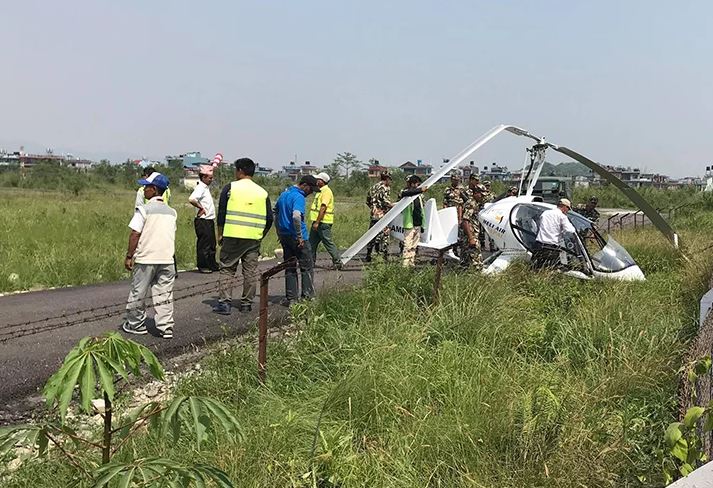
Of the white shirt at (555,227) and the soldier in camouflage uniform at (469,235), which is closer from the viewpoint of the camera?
the white shirt at (555,227)

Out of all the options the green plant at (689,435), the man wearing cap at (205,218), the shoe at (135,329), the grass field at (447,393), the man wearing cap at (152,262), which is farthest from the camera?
the man wearing cap at (205,218)

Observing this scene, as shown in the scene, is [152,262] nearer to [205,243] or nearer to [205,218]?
[205,218]

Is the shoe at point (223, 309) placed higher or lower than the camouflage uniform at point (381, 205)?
lower

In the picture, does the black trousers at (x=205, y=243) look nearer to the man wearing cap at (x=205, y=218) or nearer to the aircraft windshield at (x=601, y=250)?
the man wearing cap at (x=205, y=218)

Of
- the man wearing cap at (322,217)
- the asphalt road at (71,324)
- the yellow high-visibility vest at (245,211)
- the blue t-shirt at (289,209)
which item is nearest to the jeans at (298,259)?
the blue t-shirt at (289,209)

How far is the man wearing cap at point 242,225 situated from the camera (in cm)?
715

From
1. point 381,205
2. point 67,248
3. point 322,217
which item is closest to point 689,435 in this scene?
point 322,217

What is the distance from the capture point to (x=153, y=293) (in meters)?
6.44

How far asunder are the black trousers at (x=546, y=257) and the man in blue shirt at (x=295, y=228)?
315 centimetres

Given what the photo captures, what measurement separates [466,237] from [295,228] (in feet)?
12.1

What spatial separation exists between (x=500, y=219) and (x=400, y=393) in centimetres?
579

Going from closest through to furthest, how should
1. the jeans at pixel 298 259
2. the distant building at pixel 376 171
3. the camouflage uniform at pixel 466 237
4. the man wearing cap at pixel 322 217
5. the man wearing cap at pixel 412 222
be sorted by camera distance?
the jeans at pixel 298 259 < the man wearing cap at pixel 322 217 < the camouflage uniform at pixel 466 237 < the man wearing cap at pixel 412 222 < the distant building at pixel 376 171

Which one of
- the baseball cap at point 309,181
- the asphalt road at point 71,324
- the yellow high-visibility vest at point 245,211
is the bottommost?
the asphalt road at point 71,324

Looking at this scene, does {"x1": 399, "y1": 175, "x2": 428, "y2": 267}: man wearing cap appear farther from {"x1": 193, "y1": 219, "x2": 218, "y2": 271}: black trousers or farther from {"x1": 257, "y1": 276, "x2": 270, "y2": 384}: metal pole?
{"x1": 257, "y1": 276, "x2": 270, "y2": 384}: metal pole
